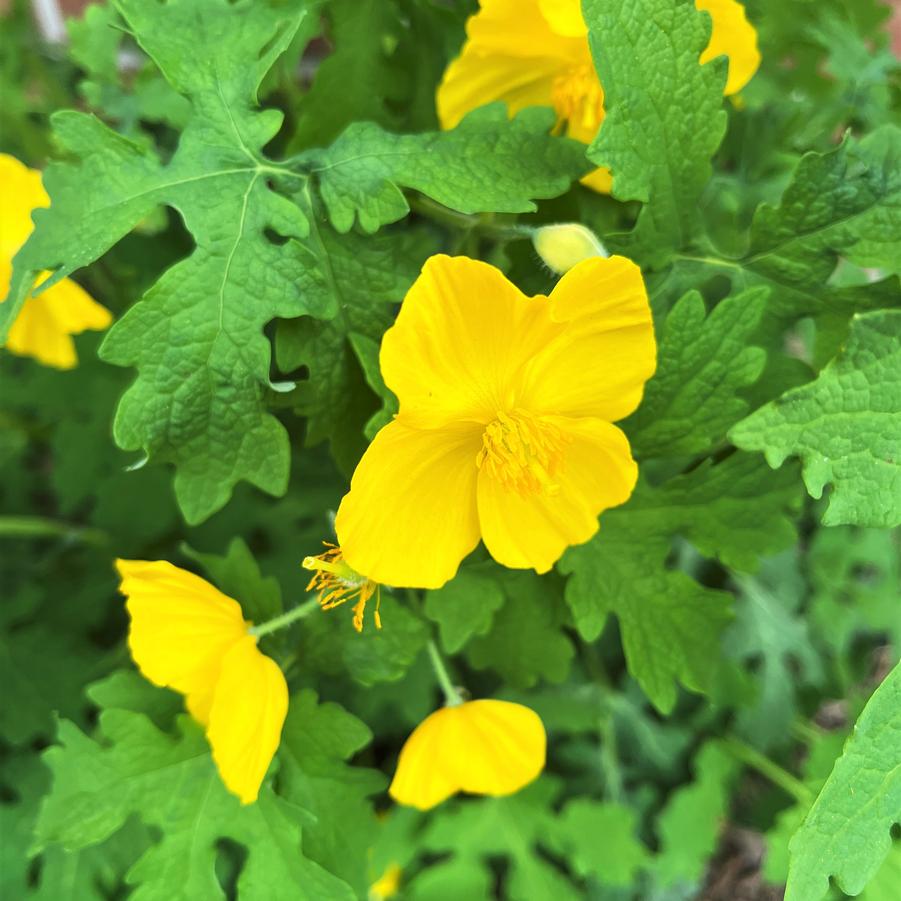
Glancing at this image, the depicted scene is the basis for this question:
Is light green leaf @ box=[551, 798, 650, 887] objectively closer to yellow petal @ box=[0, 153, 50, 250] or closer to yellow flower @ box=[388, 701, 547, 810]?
yellow flower @ box=[388, 701, 547, 810]

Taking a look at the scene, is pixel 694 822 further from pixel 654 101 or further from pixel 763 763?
pixel 654 101

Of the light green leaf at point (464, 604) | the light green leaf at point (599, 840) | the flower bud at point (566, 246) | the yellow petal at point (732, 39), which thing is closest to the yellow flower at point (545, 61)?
the yellow petal at point (732, 39)

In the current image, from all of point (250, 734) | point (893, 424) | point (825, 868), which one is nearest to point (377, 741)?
point (250, 734)

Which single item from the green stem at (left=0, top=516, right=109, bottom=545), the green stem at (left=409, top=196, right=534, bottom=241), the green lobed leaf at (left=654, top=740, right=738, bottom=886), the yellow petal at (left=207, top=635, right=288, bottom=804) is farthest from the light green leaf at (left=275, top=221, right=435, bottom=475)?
the green lobed leaf at (left=654, top=740, right=738, bottom=886)

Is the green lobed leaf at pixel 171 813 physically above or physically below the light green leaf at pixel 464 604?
below

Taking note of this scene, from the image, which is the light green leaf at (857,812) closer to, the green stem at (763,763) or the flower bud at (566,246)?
the flower bud at (566,246)
